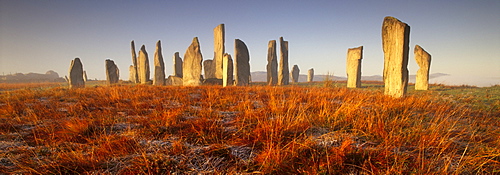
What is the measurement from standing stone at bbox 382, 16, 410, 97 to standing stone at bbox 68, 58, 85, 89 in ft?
58.3

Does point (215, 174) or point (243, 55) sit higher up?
point (243, 55)

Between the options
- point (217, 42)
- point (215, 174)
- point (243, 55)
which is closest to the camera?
point (215, 174)

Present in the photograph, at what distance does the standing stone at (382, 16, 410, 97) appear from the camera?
5.84 metres

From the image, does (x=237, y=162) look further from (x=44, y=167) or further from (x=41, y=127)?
(x=41, y=127)

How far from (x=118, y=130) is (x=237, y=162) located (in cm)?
183

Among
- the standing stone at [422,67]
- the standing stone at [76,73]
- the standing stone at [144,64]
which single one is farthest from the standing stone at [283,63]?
Result: the standing stone at [76,73]

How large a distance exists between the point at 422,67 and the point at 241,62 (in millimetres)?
10647

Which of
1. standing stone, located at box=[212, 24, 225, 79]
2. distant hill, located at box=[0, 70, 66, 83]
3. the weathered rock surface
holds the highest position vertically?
standing stone, located at box=[212, 24, 225, 79]

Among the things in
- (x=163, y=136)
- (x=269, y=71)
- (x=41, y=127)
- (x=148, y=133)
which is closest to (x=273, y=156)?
(x=163, y=136)

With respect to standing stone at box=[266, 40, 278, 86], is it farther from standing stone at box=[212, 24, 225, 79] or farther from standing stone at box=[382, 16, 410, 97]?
standing stone at box=[382, 16, 410, 97]

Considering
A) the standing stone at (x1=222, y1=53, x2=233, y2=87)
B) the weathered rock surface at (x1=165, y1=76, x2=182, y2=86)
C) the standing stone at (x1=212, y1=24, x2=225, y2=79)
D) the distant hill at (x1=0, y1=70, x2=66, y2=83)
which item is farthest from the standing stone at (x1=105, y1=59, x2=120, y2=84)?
the distant hill at (x1=0, y1=70, x2=66, y2=83)

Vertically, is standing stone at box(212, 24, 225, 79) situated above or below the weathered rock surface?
above

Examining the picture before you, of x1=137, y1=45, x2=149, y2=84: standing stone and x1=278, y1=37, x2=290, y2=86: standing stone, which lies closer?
x1=137, y1=45, x2=149, y2=84: standing stone

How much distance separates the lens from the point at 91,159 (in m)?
1.49
